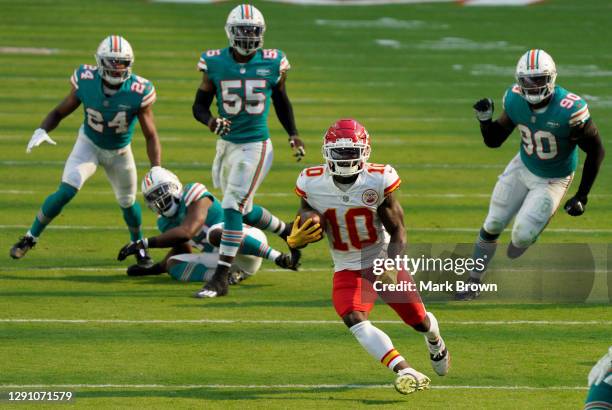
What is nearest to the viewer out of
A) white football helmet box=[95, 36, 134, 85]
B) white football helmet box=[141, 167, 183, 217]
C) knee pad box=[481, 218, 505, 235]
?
knee pad box=[481, 218, 505, 235]

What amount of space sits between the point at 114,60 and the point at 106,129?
542 mm

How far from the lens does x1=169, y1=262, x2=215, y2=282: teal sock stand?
968cm

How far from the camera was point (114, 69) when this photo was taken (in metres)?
9.85

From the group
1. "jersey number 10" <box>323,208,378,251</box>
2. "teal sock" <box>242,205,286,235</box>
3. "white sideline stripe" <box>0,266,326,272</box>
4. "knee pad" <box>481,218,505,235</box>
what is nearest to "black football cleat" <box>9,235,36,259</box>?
"white sideline stripe" <box>0,266,326,272</box>

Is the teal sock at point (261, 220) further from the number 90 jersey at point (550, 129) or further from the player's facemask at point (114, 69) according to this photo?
the number 90 jersey at point (550, 129)

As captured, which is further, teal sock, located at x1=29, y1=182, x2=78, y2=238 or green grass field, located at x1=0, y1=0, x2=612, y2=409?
teal sock, located at x1=29, y1=182, x2=78, y2=238

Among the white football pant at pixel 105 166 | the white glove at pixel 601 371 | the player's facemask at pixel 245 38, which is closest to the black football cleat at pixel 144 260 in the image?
the white football pant at pixel 105 166

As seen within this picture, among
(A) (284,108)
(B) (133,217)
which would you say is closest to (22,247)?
(B) (133,217)

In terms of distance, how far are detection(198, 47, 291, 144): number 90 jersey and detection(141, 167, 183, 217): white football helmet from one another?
1.74ft

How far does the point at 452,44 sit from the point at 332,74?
3.27 m

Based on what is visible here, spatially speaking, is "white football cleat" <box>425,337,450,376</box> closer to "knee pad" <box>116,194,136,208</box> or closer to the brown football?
the brown football

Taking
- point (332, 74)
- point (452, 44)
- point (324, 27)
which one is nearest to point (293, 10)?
point (324, 27)

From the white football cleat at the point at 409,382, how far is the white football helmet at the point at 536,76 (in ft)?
9.19

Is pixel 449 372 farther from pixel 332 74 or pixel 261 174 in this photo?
pixel 332 74
